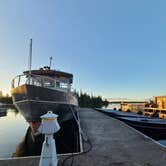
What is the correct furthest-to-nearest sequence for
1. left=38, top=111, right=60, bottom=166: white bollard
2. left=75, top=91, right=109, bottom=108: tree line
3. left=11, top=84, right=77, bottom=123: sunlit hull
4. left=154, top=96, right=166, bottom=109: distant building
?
left=75, top=91, right=109, bottom=108: tree line
left=154, top=96, right=166, bottom=109: distant building
left=11, top=84, right=77, bottom=123: sunlit hull
left=38, top=111, right=60, bottom=166: white bollard

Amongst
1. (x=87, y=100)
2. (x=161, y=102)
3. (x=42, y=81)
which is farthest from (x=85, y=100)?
(x=42, y=81)

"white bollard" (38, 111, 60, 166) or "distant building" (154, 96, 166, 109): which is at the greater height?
"distant building" (154, 96, 166, 109)

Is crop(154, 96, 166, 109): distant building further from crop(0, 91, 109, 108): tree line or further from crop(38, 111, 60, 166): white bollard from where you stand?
crop(0, 91, 109, 108): tree line

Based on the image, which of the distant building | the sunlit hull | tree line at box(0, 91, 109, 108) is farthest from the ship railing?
tree line at box(0, 91, 109, 108)

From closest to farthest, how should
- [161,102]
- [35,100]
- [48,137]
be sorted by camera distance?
[48,137]
[35,100]
[161,102]

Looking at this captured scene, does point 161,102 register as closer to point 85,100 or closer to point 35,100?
point 35,100

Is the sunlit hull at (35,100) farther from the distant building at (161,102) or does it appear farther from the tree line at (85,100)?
the tree line at (85,100)

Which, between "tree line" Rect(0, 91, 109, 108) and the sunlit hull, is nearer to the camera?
the sunlit hull

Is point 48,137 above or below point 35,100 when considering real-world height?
below

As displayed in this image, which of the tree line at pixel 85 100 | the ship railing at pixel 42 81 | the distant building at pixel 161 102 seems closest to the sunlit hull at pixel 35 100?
the ship railing at pixel 42 81

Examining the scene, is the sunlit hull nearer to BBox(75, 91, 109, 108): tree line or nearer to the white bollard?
the white bollard

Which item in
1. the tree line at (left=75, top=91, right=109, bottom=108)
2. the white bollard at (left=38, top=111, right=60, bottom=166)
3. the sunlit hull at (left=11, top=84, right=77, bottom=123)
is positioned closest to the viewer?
the white bollard at (left=38, top=111, right=60, bottom=166)

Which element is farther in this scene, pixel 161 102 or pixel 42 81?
pixel 161 102

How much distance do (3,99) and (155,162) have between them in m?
94.9
